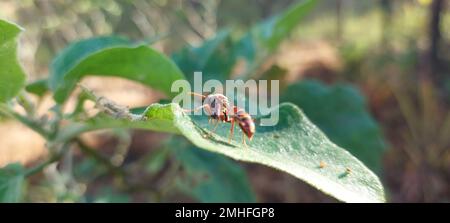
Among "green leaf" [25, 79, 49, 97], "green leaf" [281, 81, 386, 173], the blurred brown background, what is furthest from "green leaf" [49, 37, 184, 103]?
"green leaf" [281, 81, 386, 173]

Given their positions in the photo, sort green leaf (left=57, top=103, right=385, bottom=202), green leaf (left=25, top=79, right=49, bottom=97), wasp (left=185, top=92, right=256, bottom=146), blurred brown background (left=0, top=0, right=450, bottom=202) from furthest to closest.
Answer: blurred brown background (left=0, top=0, right=450, bottom=202)
green leaf (left=25, top=79, right=49, bottom=97)
wasp (left=185, top=92, right=256, bottom=146)
green leaf (left=57, top=103, right=385, bottom=202)

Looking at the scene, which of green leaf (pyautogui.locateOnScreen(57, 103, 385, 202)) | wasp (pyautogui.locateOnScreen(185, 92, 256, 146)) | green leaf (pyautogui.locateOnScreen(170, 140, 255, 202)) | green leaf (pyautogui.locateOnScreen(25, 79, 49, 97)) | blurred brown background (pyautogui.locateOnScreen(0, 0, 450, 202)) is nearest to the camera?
Result: green leaf (pyautogui.locateOnScreen(57, 103, 385, 202))

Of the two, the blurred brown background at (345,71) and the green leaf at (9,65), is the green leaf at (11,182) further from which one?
the blurred brown background at (345,71)

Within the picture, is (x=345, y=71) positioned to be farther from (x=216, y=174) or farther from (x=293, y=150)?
(x=293, y=150)

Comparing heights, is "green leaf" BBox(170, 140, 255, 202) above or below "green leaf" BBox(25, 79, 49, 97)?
below

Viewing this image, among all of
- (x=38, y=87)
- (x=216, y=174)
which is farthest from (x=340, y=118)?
(x=38, y=87)

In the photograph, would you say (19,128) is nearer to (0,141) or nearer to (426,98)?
(0,141)

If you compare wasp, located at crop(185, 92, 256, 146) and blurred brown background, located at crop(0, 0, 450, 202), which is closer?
wasp, located at crop(185, 92, 256, 146)

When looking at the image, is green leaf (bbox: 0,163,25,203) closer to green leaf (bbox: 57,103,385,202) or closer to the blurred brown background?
green leaf (bbox: 57,103,385,202)
